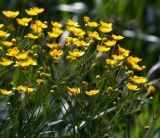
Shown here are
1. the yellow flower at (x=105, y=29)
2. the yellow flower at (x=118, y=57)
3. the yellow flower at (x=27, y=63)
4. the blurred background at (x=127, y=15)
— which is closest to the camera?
the yellow flower at (x=27, y=63)

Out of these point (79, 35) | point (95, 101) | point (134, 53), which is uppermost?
point (79, 35)

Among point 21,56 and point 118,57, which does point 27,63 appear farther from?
point 118,57

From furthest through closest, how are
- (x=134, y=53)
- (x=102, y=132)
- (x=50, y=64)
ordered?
(x=134, y=53) < (x=50, y=64) < (x=102, y=132)

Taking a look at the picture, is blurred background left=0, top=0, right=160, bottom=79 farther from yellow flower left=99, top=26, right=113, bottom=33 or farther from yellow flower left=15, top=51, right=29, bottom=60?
yellow flower left=15, top=51, right=29, bottom=60

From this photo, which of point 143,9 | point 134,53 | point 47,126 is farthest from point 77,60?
point 143,9

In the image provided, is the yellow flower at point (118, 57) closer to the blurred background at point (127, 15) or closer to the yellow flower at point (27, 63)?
the yellow flower at point (27, 63)

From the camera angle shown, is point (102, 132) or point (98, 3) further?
point (98, 3)

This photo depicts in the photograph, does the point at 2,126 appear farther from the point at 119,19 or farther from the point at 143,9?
the point at 143,9

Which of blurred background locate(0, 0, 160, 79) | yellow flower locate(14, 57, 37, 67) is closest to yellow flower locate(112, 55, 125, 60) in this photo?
yellow flower locate(14, 57, 37, 67)

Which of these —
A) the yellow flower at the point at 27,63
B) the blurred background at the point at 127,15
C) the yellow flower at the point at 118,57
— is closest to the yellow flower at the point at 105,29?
the yellow flower at the point at 118,57
